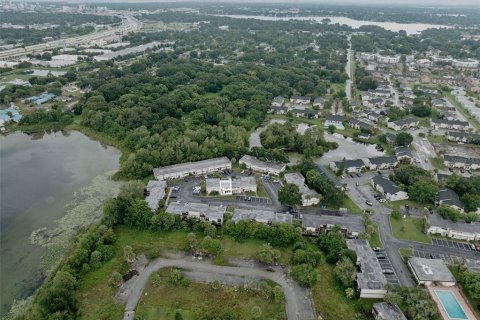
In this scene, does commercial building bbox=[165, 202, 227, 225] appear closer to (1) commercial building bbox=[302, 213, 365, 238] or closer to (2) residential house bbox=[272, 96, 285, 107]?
(1) commercial building bbox=[302, 213, 365, 238]

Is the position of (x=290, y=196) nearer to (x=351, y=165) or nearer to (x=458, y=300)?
(x=351, y=165)

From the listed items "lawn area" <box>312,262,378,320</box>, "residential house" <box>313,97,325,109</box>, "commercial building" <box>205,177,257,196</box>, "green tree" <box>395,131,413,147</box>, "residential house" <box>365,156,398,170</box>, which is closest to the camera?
"lawn area" <box>312,262,378,320</box>

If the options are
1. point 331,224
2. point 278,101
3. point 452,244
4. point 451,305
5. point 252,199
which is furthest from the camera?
point 278,101

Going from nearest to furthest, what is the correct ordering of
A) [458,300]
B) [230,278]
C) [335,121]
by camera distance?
[458,300]
[230,278]
[335,121]

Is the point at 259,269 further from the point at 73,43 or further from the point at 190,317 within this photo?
the point at 73,43

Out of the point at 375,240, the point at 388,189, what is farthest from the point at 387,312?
the point at 388,189

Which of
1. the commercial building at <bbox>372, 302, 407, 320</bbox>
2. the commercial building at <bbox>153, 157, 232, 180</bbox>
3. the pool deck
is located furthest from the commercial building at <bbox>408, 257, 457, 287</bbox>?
the commercial building at <bbox>153, 157, 232, 180</bbox>
